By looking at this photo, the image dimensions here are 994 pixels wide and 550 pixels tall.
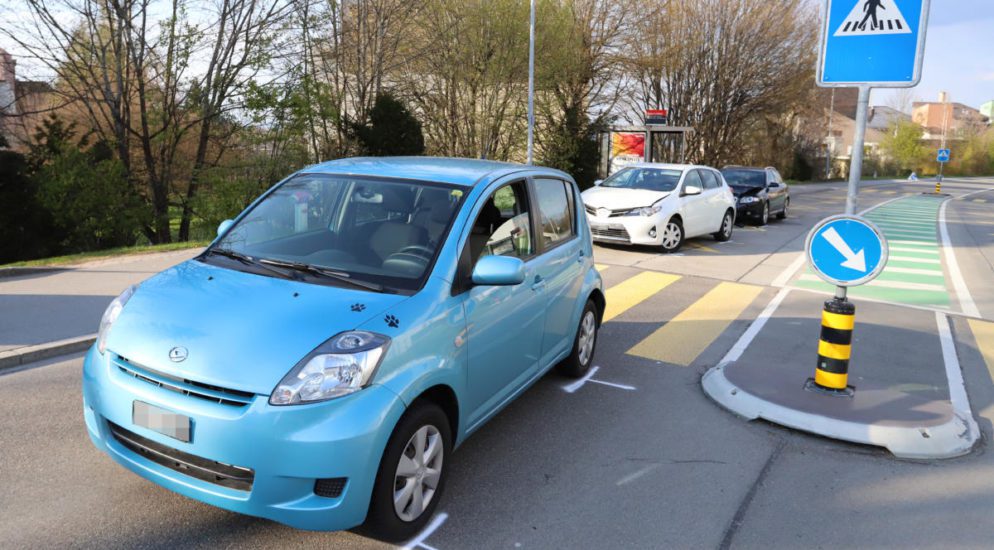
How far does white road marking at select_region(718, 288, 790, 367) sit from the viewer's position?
261 inches

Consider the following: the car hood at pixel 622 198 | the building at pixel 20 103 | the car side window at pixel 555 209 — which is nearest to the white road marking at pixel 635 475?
the car side window at pixel 555 209

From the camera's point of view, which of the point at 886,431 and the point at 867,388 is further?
the point at 867,388

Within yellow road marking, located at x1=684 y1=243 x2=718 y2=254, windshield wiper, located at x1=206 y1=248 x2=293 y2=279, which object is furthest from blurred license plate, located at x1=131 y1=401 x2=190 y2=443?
yellow road marking, located at x1=684 y1=243 x2=718 y2=254

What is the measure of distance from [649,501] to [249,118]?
18798 mm

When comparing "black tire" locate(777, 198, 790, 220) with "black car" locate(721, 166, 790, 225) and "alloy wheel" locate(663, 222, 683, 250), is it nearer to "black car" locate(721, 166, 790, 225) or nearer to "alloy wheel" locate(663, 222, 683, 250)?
"black car" locate(721, 166, 790, 225)

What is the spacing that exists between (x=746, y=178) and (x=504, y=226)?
18005mm

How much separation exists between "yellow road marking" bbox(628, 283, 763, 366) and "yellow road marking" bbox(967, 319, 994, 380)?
247 centimetres

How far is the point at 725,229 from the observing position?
15.5 metres

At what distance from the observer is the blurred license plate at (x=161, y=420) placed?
9.51ft

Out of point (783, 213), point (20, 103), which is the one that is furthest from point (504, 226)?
point (20, 103)

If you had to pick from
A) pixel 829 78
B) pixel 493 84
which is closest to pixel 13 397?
pixel 829 78

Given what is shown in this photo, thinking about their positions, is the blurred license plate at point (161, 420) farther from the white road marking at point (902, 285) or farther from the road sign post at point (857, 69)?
the white road marking at point (902, 285)

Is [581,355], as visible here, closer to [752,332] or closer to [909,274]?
[752,332]

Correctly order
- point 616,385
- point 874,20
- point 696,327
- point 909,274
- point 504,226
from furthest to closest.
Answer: point 909,274 → point 696,327 → point 616,385 → point 874,20 → point 504,226
